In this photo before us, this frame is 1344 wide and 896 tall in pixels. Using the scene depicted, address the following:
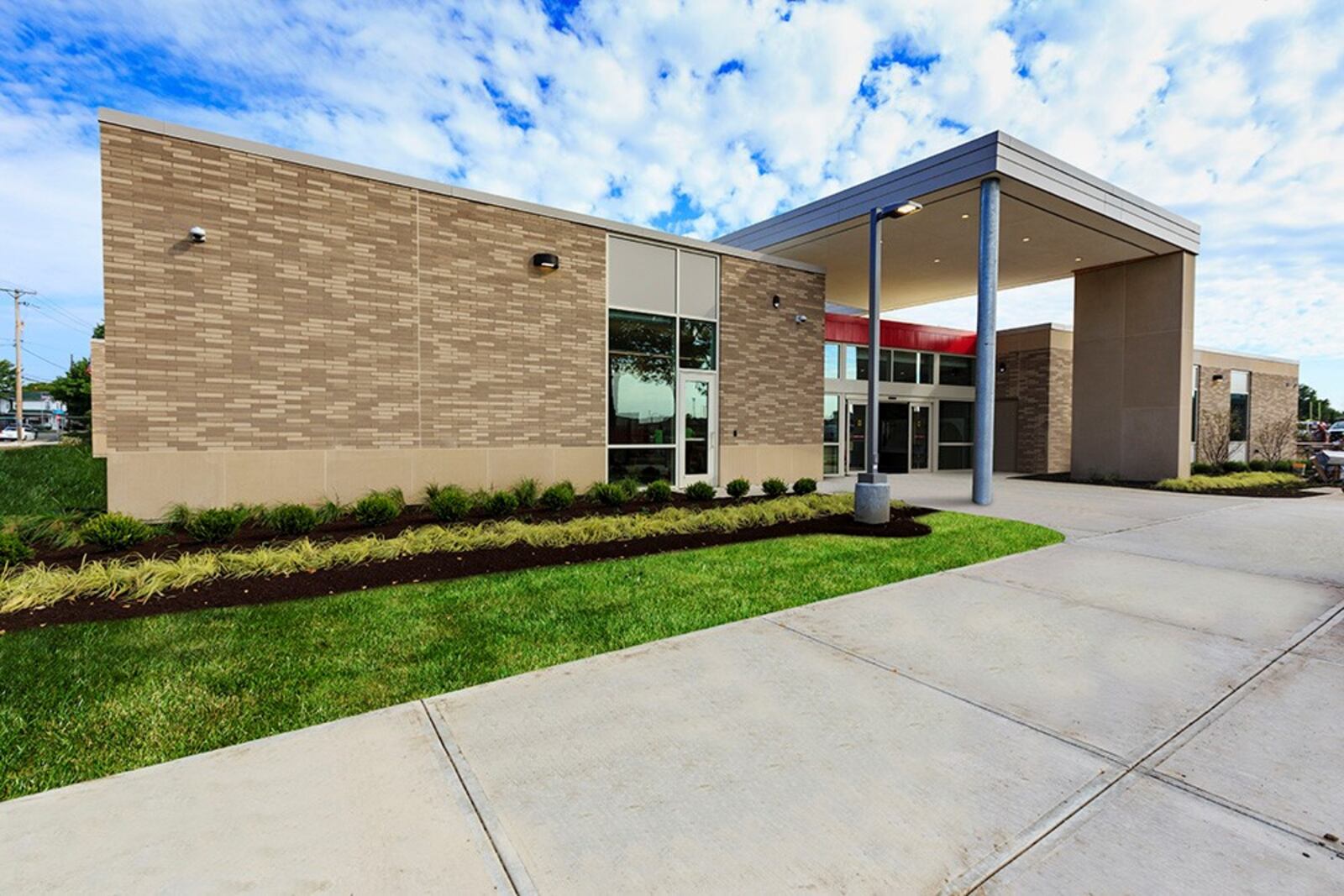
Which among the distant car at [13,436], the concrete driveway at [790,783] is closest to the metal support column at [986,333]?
the concrete driveway at [790,783]

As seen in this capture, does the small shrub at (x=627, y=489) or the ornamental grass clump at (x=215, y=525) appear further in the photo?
the small shrub at (x=627, y=489)

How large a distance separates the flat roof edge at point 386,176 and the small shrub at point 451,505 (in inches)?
200

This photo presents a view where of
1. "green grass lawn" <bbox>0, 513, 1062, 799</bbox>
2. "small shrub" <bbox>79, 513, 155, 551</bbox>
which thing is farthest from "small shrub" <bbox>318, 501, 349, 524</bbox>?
"green grass lawn" <bbox>0, 513, 1062, 799</bbox>

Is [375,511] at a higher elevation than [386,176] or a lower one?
lower

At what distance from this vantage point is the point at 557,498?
10.0 meters

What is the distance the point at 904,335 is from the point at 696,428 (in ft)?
33.0

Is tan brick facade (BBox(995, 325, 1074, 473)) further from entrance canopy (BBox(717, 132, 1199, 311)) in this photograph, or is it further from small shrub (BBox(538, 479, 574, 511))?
small shrub (BBox(538, 479, 574, 511))

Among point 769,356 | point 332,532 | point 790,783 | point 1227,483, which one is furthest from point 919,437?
point 790,783

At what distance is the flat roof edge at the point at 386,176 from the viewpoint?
802 centimetres

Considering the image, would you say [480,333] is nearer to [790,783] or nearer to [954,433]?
[790,783]

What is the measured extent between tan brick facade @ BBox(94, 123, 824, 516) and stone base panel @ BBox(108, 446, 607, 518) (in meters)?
0.03

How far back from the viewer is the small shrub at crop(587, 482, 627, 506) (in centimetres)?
1053

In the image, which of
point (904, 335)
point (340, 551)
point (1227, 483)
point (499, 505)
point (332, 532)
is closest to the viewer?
point (340, 551)

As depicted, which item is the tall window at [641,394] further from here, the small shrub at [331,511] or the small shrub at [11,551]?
the small shrub at [11,551]
